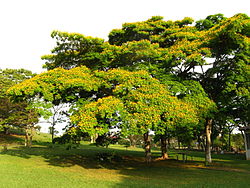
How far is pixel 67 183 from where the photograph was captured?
10.1 metres

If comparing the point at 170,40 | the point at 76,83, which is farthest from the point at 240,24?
the point at 76,83

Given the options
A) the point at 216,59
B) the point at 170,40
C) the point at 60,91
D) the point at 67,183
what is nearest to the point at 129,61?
the point at 170,40

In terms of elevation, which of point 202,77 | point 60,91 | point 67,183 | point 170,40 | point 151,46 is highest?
point 170,40

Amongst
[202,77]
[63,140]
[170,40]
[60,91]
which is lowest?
[63,140]

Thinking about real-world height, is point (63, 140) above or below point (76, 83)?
below

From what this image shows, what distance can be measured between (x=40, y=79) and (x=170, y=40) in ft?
32.1

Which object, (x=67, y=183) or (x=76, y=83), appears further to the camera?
(x=76, y=83)

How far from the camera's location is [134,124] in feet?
37.3

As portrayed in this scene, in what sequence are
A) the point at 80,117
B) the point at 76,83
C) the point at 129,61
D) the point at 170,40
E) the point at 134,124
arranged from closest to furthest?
1. the point at 134,124
2. the point at 80,117
3. the point at 76,83
4. the point at 129,61
5. the point at 170,40

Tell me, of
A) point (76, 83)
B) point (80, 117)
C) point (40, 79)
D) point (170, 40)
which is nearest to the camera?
point (80, 117)

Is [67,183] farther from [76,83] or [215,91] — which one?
[215,91]

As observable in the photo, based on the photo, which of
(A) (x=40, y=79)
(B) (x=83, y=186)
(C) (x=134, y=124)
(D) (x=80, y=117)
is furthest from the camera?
(A) (x=40, y=79)

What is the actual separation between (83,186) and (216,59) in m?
12.4

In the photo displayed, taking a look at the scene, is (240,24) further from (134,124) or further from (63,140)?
(63,140)
